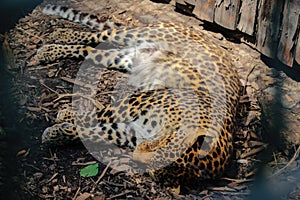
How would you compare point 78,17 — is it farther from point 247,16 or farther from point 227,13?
point 247,16

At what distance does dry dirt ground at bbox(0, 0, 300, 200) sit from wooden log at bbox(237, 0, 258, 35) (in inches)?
7.2

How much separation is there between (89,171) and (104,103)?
3.04 feet

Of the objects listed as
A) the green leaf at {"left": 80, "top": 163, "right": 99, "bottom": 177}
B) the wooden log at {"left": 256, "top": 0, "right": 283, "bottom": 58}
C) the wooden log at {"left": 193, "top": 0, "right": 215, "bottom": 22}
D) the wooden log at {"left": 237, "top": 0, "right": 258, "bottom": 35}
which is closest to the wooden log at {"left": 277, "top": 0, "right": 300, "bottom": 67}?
the wooden log at {"left": 256, "top": 0, "right": 283, "bottom": 58}

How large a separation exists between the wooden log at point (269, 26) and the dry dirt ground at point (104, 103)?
0.56ft

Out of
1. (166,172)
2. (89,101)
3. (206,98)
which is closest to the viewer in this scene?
(166,172)

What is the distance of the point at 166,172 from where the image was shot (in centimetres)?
380

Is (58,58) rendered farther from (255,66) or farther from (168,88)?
(255,66)

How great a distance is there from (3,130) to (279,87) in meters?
2.61

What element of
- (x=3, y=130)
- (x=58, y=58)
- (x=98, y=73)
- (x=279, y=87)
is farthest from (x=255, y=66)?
(x=3, y=130)

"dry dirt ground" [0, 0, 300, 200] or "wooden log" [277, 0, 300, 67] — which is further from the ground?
"wooden log" [277, 0, 300, 67]

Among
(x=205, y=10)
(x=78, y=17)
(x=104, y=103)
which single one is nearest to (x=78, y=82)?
(x=104, y=103)

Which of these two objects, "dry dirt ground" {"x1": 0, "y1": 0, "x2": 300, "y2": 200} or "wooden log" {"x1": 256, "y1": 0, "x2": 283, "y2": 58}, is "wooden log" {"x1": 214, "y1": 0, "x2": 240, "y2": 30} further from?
"wooden log" {"x1": 256, "y1": 0, "x2": 283, "y2": 58}

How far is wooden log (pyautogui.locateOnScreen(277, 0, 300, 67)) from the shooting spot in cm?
488

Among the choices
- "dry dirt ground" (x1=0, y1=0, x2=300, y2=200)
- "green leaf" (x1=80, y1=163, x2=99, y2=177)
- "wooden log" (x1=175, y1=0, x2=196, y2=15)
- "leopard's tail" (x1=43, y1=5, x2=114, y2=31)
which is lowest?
"green leaf" (x1=80, y1=163, x2=99, y2=177)
